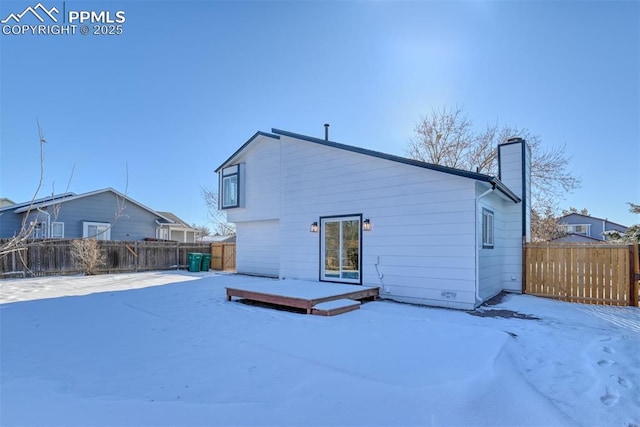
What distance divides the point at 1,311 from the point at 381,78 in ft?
35.2

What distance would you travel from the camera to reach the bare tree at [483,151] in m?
16.5

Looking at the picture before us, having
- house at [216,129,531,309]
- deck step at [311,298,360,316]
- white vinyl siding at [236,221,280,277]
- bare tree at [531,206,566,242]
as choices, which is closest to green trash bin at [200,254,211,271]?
white vinyl siding at [236,221,280,277]

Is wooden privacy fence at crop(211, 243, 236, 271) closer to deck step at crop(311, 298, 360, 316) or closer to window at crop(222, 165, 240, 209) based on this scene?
window at crop(222, 165, 240, 209)

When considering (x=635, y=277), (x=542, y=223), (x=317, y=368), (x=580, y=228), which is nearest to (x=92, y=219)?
(x=317, y=368)

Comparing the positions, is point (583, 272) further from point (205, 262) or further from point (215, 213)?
point (215, 213)

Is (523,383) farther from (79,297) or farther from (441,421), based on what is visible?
(79,297)

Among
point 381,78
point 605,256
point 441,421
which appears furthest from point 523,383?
point 381,78

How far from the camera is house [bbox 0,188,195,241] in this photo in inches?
600

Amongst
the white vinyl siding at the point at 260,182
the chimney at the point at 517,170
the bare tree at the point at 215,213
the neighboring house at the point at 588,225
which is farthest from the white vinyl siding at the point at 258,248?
the neighboring house at the point at 588,225

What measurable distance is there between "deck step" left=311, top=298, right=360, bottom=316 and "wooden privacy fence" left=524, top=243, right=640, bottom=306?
5322 mm

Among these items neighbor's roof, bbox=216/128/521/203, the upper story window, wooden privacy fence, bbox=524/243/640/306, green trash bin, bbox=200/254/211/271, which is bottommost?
green trash bin, bbox=200/254/211/271

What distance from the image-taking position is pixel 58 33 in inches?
194

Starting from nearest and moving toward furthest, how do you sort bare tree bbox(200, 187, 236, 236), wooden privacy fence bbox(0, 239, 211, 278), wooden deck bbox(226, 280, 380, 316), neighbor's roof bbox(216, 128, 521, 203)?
wooden deck bbox(226, 280, 380, 316), neighbor's roof bbox(216, 128, 521, 203), wooden privacy fence bbox(0, 239, 211, 278), bare tree bbox(200, 187, 236, 236)

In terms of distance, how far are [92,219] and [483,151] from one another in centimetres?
2009
